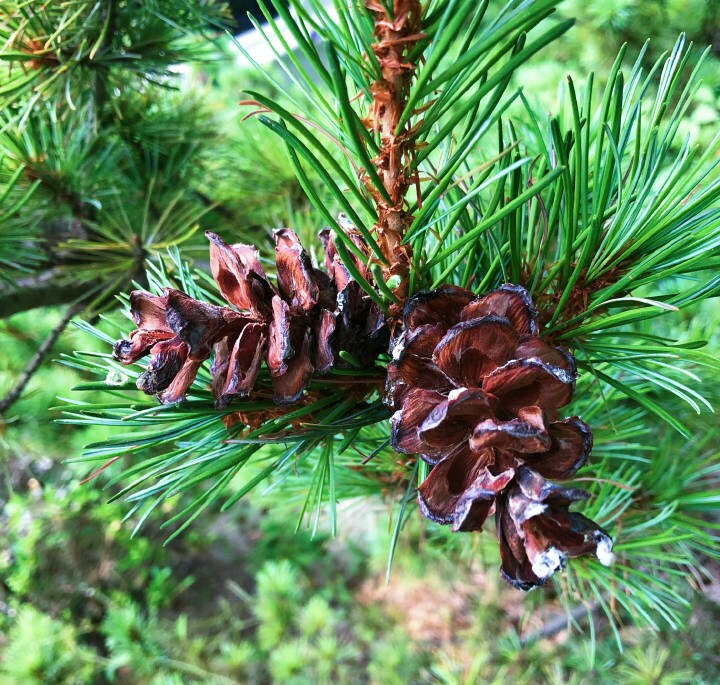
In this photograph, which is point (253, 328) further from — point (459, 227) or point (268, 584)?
point (268, 584)

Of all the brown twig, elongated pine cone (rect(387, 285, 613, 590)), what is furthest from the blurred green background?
elongated pine cone (rect(387, 285, 613, 590))

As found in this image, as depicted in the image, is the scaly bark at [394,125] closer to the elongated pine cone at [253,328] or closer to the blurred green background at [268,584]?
the elongated pine cone at [253,328]

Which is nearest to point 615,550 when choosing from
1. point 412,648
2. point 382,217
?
point 382,217

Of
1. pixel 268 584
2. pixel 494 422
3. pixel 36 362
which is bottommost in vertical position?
pixel 268 584

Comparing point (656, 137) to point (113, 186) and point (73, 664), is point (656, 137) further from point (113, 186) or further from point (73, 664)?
point (73, 664)

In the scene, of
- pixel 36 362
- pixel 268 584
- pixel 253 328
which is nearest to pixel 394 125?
pixel 253 328

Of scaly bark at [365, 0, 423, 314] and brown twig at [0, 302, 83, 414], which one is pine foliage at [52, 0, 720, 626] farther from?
brown twig at [0, 302, 83, 414]
